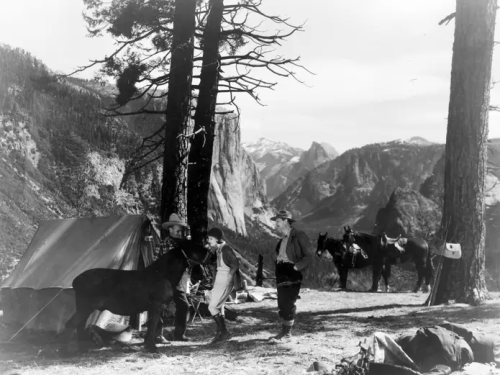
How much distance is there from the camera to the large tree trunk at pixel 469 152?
10.4 metres

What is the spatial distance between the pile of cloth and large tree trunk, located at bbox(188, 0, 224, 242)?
19.4 ft

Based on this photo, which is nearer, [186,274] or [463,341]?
[463,341]

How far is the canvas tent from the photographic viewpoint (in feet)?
27.8

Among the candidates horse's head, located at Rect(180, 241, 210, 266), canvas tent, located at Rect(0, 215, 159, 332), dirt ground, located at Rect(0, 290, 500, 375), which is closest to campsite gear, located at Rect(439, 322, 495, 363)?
dirt ground, located at Rect(0, 290, 500, 375)

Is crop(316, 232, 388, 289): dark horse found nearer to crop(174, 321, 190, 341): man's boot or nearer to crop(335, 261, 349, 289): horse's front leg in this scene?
A: crop(335, 261, 349, 289): horse's front leg

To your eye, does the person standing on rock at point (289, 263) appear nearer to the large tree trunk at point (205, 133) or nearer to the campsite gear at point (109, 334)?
the campsite gear at point (109, 334)

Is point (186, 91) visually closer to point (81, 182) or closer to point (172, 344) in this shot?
point (172, 344)

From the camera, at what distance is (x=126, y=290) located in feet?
24.1

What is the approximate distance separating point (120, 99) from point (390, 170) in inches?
6968

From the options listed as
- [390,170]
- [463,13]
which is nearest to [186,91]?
[463,13]

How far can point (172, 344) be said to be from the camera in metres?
7.75

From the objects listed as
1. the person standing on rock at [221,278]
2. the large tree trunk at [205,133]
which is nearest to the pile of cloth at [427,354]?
the person standing on rock at [221,278]

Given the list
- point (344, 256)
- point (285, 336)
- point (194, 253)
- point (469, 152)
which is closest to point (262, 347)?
point (285, 336)

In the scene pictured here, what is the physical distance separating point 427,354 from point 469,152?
19.2 feet
